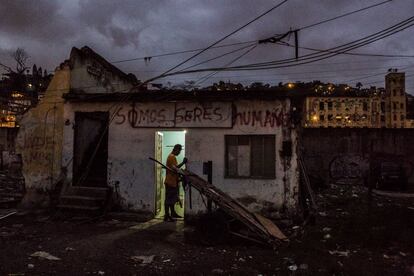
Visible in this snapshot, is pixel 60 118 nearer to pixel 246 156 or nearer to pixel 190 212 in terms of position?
pixel 190 212

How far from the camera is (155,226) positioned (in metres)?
10.9

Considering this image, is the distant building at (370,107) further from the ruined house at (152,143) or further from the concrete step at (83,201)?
the concrete step at (83,201)

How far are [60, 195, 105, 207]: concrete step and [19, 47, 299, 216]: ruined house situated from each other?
3 centimetres

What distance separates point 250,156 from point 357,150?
15.2 meters

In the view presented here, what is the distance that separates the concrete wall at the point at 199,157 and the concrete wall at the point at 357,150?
1372 cm

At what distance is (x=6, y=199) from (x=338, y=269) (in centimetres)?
1201

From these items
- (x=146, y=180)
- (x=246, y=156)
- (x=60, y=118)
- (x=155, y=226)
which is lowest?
(x=155, y=226)

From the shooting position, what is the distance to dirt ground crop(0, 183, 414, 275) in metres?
7.11

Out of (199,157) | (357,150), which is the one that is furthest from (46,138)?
(357,150)

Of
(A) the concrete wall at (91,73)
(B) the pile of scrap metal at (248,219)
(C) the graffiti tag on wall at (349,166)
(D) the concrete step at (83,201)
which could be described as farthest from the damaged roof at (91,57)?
(C) the graffiti tag on wall at (349,166)

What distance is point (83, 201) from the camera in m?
11.8

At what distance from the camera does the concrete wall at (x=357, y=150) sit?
24.2m

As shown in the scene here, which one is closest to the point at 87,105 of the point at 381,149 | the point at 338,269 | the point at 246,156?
the point at 246,156

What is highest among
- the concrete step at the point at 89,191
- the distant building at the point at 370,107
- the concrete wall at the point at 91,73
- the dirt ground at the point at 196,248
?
the distant building at the point at 370,107
